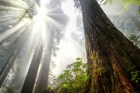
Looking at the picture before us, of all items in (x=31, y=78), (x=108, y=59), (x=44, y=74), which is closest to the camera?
(x=108, y=59)

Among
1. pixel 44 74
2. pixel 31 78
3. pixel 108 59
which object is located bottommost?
pixel 108 59

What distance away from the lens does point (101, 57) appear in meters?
3.36

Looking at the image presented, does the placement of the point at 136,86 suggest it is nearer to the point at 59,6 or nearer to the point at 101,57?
the point at 101,57

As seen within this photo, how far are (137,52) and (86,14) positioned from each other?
2211mm

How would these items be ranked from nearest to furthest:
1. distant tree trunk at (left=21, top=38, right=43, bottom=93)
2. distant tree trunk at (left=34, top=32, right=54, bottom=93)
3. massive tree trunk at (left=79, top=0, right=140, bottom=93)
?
massive tree trunk at (left=79, top=0, right=140, bottom=93)
distant tree trunk at (left=21, top=38, right=43, bottom=93)
distant tree trunk at (left=34, top=32, right=54, bottom=93)

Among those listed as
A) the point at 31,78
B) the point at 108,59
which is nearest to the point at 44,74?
the point at 31,78

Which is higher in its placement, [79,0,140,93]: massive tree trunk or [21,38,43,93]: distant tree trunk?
[21,38,43,93]: distant tree trunk

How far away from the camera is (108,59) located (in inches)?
127

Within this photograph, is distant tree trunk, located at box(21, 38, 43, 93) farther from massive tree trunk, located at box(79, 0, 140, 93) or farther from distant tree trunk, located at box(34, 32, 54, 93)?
massive tree trunk, located at box(79, 0, 140, 93)

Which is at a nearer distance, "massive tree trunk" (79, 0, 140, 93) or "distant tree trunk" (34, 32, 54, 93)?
"massive tree trunk" (79, 0, 140, 93)

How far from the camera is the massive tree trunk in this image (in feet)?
8.84

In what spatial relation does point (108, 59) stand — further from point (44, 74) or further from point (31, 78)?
point (44, 74)

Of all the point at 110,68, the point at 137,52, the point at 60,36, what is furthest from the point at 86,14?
the point at 60,36

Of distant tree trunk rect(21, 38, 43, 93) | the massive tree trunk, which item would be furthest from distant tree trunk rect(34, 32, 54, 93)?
the massive tree trunk
